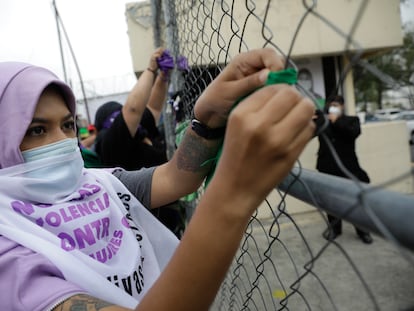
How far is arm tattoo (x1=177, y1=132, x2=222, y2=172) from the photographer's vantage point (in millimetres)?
1058

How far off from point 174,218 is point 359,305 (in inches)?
65.0

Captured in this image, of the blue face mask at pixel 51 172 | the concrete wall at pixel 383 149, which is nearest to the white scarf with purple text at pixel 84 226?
the blue face mask at pixel 51 172

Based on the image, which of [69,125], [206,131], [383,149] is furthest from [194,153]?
[383,149]

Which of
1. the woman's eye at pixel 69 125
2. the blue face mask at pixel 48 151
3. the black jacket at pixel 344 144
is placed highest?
the woman's eye at pixel 69 125

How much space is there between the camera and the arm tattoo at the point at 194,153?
3.47 feet

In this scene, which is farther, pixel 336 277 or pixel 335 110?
pixel 335 110

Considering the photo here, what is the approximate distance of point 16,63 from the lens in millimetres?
1242

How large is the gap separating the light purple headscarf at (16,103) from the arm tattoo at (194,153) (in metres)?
0.47

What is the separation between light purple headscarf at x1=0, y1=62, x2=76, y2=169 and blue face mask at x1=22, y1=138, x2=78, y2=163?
30 millimetres

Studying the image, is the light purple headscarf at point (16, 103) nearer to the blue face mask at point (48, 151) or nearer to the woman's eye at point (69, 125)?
the blue face mask at point (48, 151)

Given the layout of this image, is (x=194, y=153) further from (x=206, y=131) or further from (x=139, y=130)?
(x=139, y=130)

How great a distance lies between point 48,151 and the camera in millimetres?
1142

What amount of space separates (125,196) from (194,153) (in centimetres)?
39

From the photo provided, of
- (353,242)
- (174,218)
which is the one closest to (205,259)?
(174,218)
